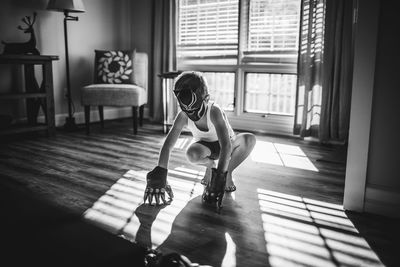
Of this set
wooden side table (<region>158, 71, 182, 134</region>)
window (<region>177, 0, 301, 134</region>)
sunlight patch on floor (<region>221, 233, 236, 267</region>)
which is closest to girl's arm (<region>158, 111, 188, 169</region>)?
sunlight patch on floor (<region>221, 233, 236, 267</region>)

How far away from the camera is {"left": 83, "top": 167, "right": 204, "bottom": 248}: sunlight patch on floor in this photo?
1438 mm

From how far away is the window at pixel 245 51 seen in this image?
3629mm

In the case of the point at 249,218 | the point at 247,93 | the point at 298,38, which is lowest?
the point at 249,218

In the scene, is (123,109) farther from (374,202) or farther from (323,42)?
(374,202)

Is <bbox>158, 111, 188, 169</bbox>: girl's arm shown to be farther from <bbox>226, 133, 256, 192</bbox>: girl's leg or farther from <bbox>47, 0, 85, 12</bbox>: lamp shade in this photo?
<bbox>47, 0, 85, 12</bbox>: lamp shade

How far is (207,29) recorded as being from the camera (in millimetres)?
4117

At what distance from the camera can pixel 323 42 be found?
10.7 ft

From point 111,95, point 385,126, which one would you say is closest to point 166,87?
point 111,95

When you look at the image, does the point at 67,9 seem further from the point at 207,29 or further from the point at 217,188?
the point at 217,188

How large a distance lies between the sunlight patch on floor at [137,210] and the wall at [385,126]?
0.88m

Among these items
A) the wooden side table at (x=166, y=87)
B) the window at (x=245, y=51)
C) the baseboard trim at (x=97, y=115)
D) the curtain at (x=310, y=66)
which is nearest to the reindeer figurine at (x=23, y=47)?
the baseboard trim at (x=97, y=115)

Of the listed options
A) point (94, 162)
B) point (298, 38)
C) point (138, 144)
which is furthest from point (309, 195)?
point (298, 38)

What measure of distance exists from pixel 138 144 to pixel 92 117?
1462 mm

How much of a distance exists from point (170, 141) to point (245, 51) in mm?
2358
